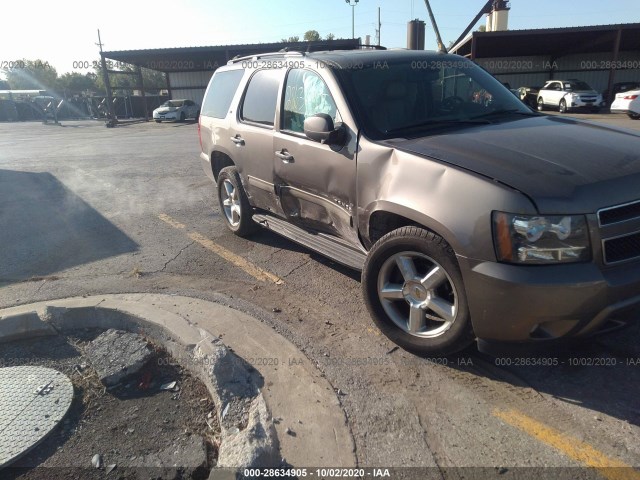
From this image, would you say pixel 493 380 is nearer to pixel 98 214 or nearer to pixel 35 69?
pixel 98 214

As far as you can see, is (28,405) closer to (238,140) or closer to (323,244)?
(323,244)

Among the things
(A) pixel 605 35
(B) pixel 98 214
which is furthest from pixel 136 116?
(B) pixel 98 214

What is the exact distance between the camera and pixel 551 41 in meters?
30.0

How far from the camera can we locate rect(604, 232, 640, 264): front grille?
249cm

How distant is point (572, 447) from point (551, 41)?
3361 centimetres

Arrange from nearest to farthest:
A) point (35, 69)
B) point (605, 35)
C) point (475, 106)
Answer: point (475, 106) → point (605, 35) → point (35, 69)

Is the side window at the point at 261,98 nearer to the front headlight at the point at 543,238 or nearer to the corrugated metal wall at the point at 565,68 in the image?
the front headlight at the point at 543,238

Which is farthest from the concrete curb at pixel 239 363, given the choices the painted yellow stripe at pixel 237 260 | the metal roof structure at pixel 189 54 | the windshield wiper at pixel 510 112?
the metal roof structure at pixel 189 54

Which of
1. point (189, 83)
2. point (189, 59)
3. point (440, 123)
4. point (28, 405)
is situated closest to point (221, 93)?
point (440, 123)

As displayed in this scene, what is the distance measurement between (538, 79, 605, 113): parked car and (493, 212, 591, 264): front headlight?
26.6 meters

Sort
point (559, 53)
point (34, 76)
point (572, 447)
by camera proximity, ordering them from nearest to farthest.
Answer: point (572, 447), point (559, 53), point (34, 76)

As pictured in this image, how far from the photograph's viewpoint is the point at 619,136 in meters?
3.29

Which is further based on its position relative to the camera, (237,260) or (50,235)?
(50,235)

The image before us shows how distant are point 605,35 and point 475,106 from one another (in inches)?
1216
